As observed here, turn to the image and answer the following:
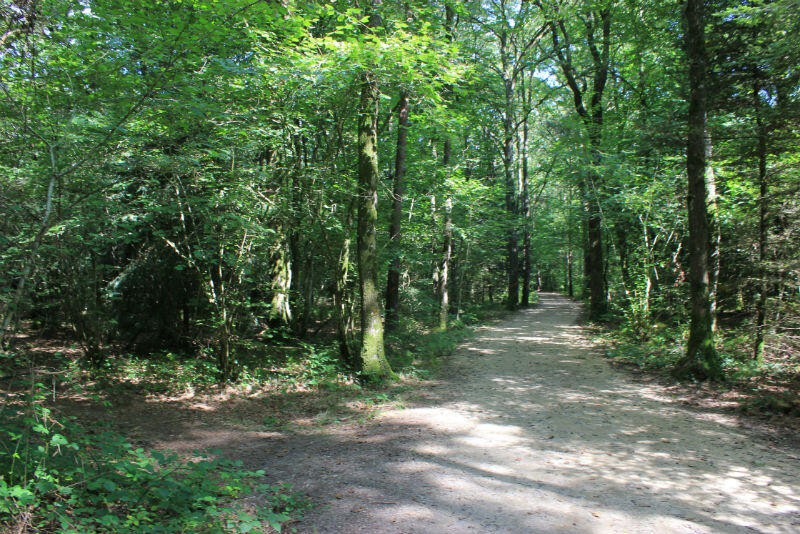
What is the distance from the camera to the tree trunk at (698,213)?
25.7 feet

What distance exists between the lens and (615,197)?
12320 millimetres

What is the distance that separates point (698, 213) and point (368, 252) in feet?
21.3

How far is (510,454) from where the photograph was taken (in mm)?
5164

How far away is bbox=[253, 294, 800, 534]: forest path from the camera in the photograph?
144 inches

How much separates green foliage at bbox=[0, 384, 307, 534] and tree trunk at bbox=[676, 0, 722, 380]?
771 centimetres

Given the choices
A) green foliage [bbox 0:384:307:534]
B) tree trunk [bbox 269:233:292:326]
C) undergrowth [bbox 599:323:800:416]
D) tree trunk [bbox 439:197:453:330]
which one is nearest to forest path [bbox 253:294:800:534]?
green foliage [bbox 0:384:307:534]

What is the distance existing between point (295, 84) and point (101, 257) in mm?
5281

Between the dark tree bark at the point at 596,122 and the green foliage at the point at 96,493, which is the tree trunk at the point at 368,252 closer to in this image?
the green foliage at the point at 96,493

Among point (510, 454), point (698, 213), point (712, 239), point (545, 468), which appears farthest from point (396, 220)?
point (545, 468)

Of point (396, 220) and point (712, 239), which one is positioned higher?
point (396, 220)

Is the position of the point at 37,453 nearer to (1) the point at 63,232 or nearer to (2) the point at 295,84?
(1) the point at 63,232

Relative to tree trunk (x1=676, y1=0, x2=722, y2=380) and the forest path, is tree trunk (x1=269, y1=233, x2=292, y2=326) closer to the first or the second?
the forest path

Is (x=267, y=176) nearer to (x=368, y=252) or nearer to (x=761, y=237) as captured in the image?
(x=368, y=252)

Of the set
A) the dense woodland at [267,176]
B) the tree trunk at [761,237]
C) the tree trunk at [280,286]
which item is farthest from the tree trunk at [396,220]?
the tree trunk at [761,237]
